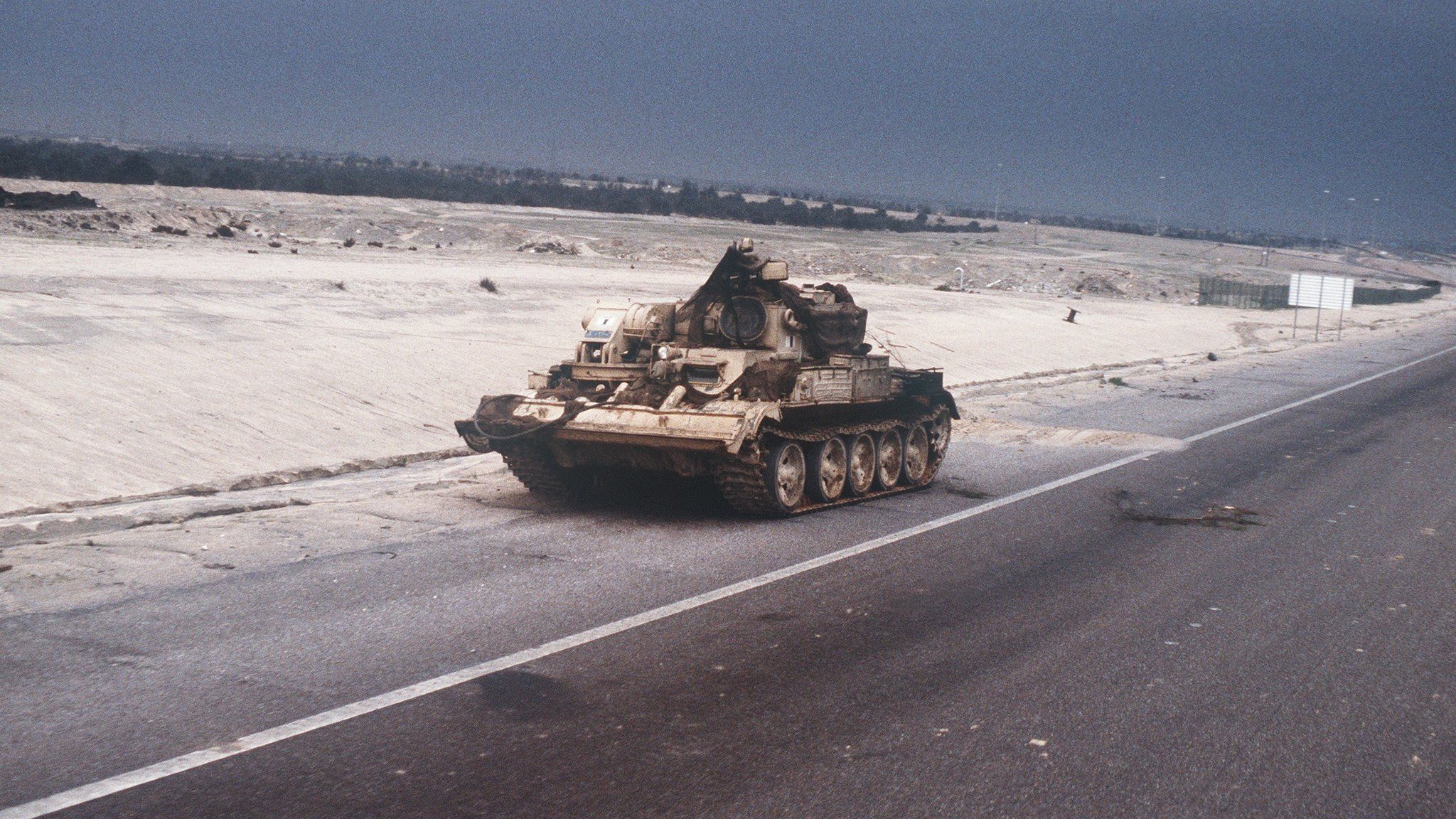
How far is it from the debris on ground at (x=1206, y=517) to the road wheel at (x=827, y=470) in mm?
2759

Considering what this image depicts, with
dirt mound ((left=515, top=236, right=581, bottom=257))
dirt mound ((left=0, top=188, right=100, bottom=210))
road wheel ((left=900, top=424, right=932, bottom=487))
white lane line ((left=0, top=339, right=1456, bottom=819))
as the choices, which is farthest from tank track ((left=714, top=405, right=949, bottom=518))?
dirt mound ((left=515, top=236, right=581, bottom=257))

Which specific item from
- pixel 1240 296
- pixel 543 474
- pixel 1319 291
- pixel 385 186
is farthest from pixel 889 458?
pixel 385 186

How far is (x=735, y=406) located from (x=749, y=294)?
6.58 ft

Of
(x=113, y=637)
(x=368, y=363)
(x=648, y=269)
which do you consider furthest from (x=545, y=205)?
(x=113, y=637)

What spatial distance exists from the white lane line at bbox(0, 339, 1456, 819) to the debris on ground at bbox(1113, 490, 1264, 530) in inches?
59.7

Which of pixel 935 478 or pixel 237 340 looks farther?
pixel 237 340

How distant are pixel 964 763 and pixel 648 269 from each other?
37830 mm

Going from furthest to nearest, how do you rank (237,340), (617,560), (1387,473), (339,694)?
(237,340) < (1387,473) < (617,560) < (339,694)

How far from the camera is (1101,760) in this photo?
6203 mm

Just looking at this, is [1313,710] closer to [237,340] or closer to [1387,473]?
[1387,473]

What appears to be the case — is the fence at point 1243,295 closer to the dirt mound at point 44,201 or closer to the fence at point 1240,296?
the fence at point 1240,296

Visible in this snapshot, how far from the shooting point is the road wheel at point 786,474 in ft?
40.1

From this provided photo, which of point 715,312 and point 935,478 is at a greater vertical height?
point 715,312

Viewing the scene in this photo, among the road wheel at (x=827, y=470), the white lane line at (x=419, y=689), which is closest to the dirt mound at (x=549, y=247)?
the road wheel at (x=827, y=470)
